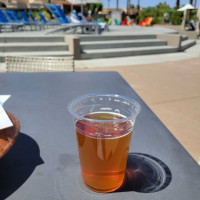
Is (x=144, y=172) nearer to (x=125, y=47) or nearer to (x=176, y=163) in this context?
(x=176, y=163)

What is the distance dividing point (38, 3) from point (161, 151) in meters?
39.2

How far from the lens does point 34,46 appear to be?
8.15 m

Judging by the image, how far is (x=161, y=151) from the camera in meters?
0.83

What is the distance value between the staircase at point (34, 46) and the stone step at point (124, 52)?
0.84m

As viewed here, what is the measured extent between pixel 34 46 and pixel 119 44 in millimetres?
3532

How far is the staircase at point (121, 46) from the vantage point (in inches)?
336

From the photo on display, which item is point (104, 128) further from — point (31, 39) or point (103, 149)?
point (31, 39)

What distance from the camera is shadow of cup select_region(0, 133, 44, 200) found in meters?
0.65

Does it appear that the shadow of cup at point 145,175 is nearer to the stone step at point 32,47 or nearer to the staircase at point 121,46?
the staircase at point 121,46

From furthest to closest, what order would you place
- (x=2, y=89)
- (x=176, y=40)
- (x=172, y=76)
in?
(x=176, y=40)
(x=172, y=76)
(x=2, y=89)

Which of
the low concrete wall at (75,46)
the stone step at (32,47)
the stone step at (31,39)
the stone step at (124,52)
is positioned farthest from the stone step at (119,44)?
the stone step at (31,39)

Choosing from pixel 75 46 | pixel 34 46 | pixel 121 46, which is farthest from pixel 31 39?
pixel 121 46

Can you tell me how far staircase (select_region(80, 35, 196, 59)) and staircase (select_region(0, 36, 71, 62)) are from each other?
34.9 inches

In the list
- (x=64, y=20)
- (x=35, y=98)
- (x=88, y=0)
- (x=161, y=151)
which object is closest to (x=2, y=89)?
(x=35, y=98)
